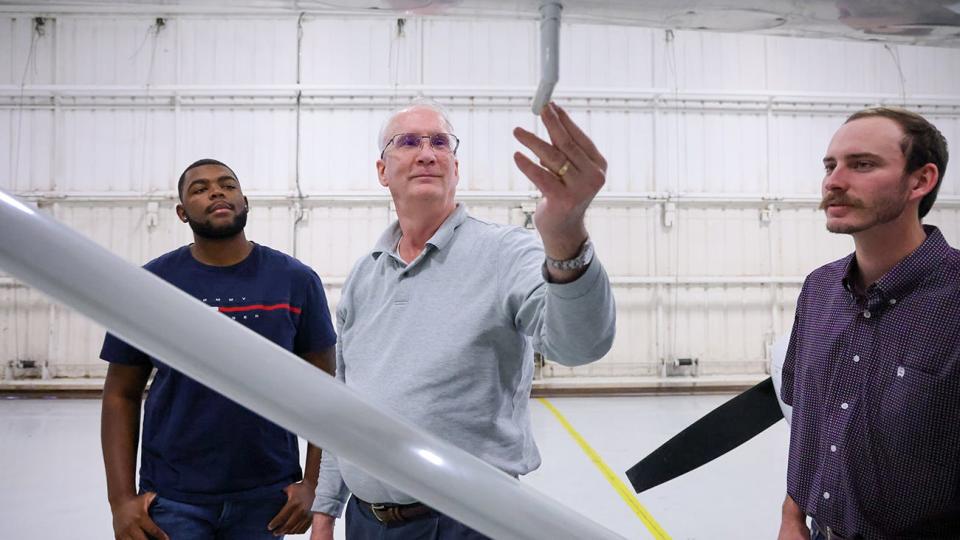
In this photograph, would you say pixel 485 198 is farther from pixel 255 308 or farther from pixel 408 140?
pixel 408 140

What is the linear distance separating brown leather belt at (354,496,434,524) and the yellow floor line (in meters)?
3.18

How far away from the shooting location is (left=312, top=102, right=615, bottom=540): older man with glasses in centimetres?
149

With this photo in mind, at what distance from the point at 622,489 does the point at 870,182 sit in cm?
414

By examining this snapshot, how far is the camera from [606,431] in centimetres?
679

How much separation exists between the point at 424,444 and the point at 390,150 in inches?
47.4

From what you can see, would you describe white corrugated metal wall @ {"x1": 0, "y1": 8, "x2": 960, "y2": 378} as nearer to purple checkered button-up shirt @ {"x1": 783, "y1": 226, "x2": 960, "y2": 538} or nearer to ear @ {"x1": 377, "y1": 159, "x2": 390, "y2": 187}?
ear @ {"x1": 377, "y1": 159, "x2": 390, "y2": 187}

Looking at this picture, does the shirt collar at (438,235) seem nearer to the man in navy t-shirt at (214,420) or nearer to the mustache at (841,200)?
the man in navy t-shirt at (214,420)

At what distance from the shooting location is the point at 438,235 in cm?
163

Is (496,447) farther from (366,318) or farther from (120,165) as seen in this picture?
(120,165)

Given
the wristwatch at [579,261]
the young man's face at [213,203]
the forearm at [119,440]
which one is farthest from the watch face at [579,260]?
the forearm at [119,440]

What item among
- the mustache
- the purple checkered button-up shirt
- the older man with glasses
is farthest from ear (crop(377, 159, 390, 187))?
the purple checkered button-up shirt

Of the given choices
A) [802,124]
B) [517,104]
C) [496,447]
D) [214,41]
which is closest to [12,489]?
[496,447]

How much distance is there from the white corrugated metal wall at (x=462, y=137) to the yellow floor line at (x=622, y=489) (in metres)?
2.23

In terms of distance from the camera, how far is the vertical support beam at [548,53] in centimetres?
81
